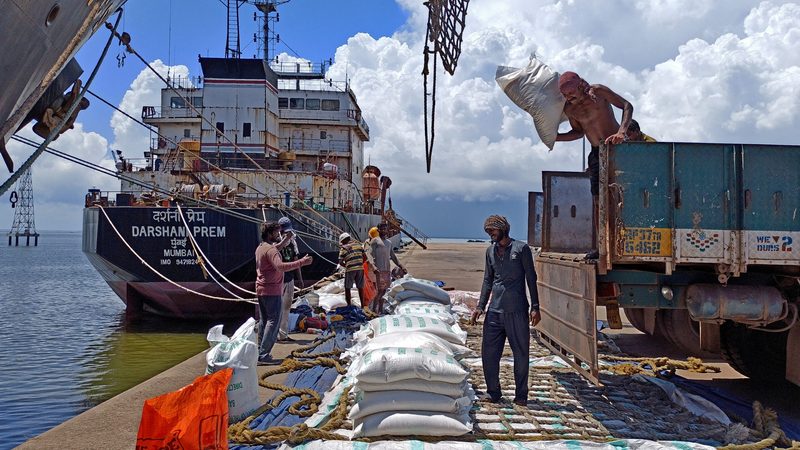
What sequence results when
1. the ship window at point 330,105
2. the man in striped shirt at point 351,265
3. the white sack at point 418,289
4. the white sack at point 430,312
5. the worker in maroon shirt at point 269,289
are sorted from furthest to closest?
1. the ship window at point 330,105
2. the man in striped shirt at point 351,265
3. the white sack at point 418,289
4. the white sack at point 430,312
5. the worker in maroon shirt at point 269,289

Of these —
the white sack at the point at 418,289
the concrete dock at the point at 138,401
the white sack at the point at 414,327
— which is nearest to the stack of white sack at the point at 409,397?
the white sack at the point at 414,327

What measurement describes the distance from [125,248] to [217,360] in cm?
951

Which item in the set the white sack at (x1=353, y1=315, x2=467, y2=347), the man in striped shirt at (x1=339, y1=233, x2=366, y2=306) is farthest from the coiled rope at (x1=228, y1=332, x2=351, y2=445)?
the man in striped shirt at (x1=339, y1=233, x2=366, y2=306)

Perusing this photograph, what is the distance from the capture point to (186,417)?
10.0 ft

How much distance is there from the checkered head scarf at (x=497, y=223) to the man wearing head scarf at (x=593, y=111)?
81 centimetres

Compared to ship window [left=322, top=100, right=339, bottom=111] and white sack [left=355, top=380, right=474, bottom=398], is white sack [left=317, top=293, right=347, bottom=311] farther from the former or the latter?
ship window [left=322, top=100, right=339, bottom=111]

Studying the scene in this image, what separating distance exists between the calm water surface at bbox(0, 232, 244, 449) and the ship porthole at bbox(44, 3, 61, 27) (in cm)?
434

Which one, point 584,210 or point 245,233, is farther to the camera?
point 245,233

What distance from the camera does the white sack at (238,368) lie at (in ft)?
13.7

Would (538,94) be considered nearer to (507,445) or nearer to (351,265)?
(507,445)

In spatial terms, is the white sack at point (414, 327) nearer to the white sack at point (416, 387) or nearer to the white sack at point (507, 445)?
the white sack at point (416, 387)

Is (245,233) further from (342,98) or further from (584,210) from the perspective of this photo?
(342,98)

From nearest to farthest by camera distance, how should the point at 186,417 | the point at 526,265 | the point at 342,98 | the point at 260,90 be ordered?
1. the point at 186,417
2. the point at 526,265
3. the point at 260,90
4. the point at 342,98

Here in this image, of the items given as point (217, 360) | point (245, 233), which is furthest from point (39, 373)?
point (217, 360)
